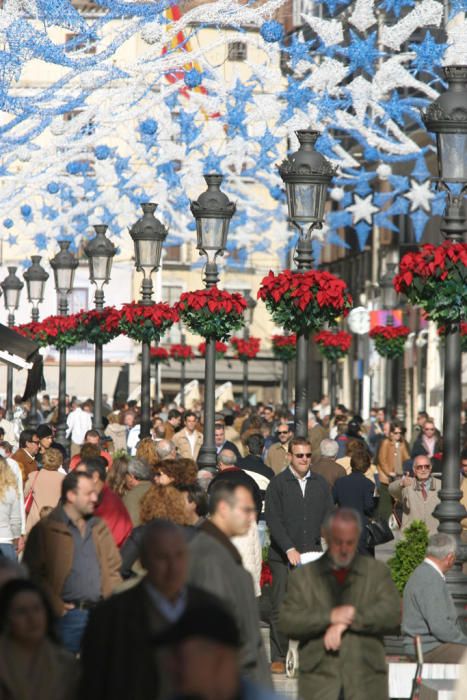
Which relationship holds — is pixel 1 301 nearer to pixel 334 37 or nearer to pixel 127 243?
pixel 127 243

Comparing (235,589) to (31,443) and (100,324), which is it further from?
(100,324)

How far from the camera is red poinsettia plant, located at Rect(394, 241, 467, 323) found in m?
13.1

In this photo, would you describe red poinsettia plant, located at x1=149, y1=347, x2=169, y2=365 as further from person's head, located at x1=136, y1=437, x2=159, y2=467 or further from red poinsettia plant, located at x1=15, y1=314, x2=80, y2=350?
person's head, located at x1=136, y1=437, x2=159, y2=467

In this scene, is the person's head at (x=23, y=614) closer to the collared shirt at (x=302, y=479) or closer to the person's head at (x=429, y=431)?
the collared shirt at (x=302, y=479)

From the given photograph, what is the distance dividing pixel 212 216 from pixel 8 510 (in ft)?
23.0

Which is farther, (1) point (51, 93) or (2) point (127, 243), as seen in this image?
(2) point (127, 243)

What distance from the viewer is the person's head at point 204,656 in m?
5.23

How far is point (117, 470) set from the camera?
14.7m

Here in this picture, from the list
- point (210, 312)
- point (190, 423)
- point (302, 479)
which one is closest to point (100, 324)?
point (190, 423)

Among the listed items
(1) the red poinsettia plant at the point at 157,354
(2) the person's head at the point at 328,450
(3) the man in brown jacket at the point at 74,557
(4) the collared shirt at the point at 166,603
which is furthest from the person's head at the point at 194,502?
(1) the red poinsettia plant at the point at 157,354

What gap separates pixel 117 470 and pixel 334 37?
1678cm

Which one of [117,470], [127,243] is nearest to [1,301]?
[127,243]

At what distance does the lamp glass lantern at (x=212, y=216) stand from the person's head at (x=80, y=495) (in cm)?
980

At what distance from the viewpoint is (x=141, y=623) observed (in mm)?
7102
